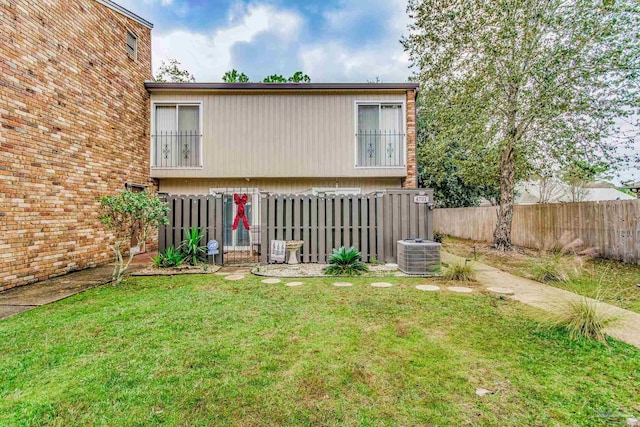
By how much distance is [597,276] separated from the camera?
6051mm

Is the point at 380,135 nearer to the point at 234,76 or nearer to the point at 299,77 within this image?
the point at 299,77

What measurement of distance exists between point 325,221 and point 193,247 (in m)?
3.32

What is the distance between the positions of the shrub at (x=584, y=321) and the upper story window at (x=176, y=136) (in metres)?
10.3

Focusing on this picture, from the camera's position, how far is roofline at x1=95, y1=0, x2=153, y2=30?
8.16 metres

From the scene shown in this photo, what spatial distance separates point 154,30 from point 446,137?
11.3 meters

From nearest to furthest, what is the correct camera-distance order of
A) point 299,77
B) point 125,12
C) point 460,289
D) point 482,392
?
point 482,392 → point 460,289 → point 125,12 → point 299,77

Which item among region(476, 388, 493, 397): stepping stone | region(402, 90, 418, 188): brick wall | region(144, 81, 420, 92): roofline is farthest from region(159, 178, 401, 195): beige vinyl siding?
region(476, 388, 493, 397): stepping stone

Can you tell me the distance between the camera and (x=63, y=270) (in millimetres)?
6602

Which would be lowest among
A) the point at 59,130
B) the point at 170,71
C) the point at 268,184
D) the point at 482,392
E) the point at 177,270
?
the point at 482,392

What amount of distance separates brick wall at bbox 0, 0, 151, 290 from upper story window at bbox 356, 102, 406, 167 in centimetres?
737

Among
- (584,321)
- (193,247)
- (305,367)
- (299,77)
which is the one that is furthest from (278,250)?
(299,77)

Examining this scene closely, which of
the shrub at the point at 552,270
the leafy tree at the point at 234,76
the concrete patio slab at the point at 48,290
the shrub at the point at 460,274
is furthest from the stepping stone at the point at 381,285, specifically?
the leafy tree at the point at 234,76

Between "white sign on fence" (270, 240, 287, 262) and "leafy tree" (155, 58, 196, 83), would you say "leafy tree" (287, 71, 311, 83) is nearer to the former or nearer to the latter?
"leafy tree" (155, 58, 196, 83)

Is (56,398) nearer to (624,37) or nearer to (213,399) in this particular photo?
(213,399)
